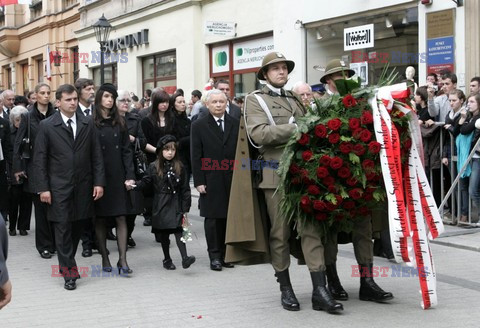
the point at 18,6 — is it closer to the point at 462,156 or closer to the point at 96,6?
the point at 96,6

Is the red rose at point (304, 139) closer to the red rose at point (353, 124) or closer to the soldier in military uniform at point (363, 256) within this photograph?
the red rose at point (353, 124)

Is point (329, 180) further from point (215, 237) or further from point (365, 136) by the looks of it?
point (215, 237)

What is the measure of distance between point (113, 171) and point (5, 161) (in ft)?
10.7

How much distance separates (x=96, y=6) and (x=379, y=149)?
924 inches

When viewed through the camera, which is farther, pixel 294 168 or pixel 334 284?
pixel 334 284

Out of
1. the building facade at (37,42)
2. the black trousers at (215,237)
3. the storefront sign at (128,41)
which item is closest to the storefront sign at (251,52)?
the storefront sign at (128,41)

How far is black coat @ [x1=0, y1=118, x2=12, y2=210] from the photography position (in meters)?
10.5

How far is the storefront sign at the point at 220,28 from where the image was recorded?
19422 millimetres

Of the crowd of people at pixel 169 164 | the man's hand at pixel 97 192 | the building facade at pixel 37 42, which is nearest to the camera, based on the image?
the crowd of people at pixel 169 164

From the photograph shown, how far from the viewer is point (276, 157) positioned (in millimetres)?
6223

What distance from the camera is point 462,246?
29.9 ft

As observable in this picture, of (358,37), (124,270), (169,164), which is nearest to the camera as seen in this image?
(124,270)

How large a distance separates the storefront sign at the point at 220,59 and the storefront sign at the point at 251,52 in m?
0.45

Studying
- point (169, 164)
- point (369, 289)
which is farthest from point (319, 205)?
point (169, 164)
